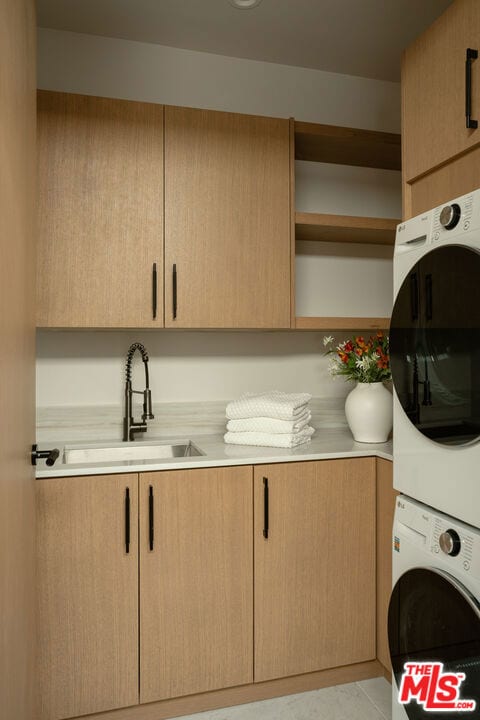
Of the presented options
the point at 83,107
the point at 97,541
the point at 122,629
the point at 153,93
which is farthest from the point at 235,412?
the point at 153,93

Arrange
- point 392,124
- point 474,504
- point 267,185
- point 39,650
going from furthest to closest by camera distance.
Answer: point 392,124, point 267,185, point 39,650, point 474,504

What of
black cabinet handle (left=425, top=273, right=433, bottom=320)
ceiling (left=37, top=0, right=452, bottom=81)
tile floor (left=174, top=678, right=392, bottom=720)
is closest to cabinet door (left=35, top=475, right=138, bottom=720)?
tile floor (left=174, top=678, right=392, bottom=720)

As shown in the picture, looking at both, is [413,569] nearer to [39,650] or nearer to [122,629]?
[122,629]

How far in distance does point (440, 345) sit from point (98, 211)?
4.35 ft

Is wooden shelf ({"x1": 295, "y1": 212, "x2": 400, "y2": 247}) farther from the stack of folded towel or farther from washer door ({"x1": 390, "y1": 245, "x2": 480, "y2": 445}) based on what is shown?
washer door ({"x1": 390, "y1": 245, "x2": 480, "y2": 445})

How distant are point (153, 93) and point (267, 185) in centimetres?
72

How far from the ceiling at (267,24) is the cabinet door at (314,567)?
1.80 meters

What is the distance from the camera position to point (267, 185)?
2.16m

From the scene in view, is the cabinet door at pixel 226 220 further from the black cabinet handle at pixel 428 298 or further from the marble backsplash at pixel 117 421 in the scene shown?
the black cabinet handle at pixel 428 298

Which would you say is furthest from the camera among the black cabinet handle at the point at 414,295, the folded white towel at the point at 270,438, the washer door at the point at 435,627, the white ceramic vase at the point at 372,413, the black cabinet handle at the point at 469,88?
the white ceramic vase at the point at 372,413

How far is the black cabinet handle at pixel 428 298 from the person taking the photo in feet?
4.41

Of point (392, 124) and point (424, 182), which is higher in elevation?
point (392, 124)

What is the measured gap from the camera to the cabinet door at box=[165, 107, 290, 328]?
2070 mm

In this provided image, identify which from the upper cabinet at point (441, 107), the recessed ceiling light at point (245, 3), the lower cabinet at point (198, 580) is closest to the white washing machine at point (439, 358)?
the upper cabinet at point (441, 107)
